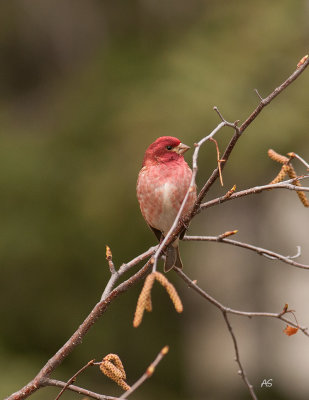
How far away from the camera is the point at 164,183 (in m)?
4.48

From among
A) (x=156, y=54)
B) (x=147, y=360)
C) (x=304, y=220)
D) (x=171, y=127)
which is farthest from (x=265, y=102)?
(x=304, y=220)

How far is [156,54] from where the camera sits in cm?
975

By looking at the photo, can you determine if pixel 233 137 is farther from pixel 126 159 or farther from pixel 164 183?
pixel 126 159

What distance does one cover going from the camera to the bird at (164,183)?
14.6ft

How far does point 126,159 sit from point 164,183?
4.24m

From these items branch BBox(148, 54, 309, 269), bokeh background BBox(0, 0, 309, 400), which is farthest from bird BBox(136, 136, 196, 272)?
bokeh background BBox(0, 0, 309, 400)

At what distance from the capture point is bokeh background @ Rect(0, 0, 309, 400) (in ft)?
28.4

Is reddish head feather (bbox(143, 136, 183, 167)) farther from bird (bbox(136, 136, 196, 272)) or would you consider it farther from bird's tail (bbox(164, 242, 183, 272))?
bird's tail (bbox(164, 242, 183, 272))

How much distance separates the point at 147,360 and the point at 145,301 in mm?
8023

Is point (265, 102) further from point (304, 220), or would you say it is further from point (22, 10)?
point (304, 220)

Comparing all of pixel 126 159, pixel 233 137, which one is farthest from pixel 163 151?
pixel 126 159

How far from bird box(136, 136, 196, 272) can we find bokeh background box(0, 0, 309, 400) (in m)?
3.46

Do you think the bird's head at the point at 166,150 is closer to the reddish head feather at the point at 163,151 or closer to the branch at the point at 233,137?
the reddish head feather at the point at 163,151

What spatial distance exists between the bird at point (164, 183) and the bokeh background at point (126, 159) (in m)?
3.46
